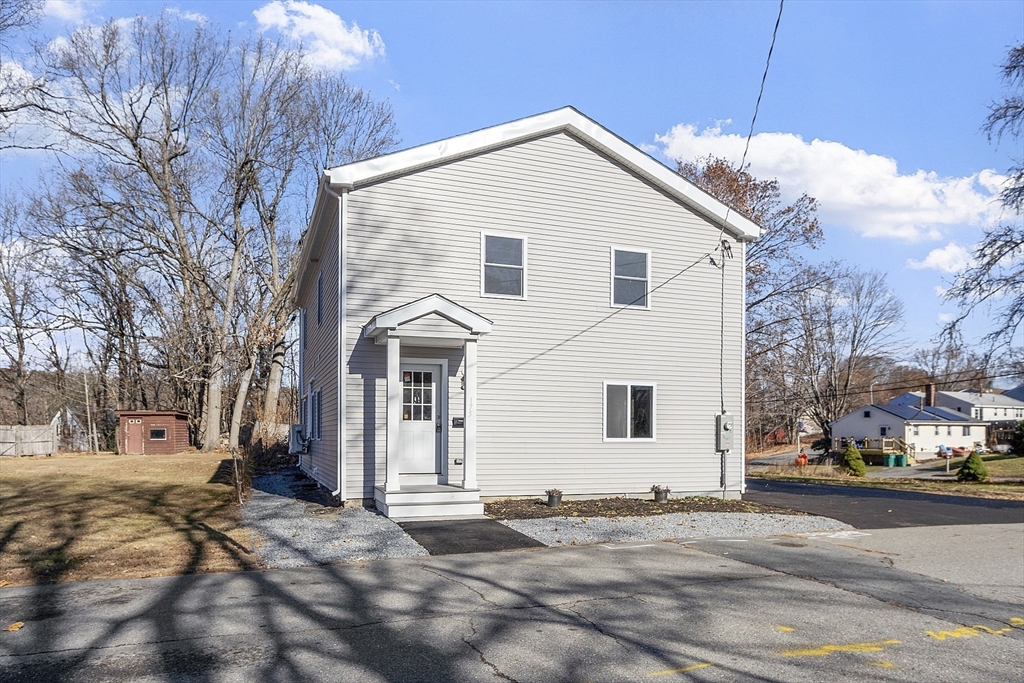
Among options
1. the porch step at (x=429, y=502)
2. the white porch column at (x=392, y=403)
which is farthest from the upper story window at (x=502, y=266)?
the porch step at (x=429, y=502)

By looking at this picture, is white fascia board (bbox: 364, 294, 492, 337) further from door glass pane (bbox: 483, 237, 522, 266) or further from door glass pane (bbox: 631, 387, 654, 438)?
door glass pane (bbox: 631, 387, 654, 438)

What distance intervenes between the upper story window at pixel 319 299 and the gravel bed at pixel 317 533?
4213 millimetres

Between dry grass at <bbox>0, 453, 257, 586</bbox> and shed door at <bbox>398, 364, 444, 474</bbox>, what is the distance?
297 cm

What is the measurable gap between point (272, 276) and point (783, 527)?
91.7ft

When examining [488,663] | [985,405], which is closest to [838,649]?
[488,663]

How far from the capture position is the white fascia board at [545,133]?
43.8 feet

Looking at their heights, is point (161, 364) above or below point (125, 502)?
above

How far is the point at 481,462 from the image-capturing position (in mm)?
13875

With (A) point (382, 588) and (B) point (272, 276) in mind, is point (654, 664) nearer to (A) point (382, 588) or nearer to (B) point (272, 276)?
(A) point (382, 588)

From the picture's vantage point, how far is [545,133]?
14.9 meters

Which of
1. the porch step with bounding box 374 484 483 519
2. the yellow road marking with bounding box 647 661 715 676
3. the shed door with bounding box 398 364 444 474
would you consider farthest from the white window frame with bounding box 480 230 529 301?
the yellow road marking with bounding box 647 661 715 676

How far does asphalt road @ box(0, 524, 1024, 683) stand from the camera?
5.50m

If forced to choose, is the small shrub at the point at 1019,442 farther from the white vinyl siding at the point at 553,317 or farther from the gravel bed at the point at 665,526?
the gravel bed at the point at 665,526

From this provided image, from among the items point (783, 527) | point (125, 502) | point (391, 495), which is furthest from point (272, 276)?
point (783, 527)
